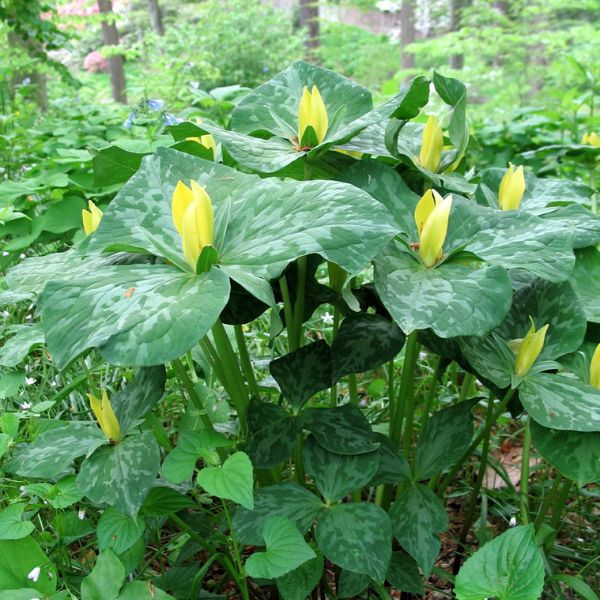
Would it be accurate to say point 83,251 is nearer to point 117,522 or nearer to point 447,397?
point 117,522

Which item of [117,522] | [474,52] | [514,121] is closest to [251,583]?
[117,522]

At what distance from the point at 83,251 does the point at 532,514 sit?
0.93m

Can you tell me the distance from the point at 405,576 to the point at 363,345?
0.33m

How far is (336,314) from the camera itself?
1.04 m

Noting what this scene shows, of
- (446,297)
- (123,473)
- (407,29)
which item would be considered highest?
(446,297)

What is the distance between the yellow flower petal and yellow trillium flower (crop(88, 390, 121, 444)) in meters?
0.44

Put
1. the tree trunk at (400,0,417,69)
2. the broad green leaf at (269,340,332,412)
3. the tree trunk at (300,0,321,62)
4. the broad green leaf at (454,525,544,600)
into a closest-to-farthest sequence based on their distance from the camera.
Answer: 1. the broad green leaf at (454,525,544,600)
2. the broad green leaf at (269,340,332,412)
3. the tree trunk at (400,0,417,69)
4. the tree trunk at (300,0,321,62)

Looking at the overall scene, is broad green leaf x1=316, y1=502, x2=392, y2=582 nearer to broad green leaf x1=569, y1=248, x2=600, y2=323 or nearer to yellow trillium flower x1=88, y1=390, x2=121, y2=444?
yellow trillium flower x1=88, y1=390, x2=121, y2=444

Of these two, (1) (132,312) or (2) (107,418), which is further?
(2) (107,418)

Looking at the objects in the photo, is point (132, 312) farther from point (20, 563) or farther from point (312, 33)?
point (312, 33)

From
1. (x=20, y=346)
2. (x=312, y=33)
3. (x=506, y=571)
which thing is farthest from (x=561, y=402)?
(x=312, y=33)

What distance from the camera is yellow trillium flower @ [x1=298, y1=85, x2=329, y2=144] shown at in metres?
0.87

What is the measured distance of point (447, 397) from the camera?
1.43m

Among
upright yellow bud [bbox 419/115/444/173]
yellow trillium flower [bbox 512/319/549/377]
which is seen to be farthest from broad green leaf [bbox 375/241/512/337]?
upright yellow bud [bbox 419/115/444/173]
